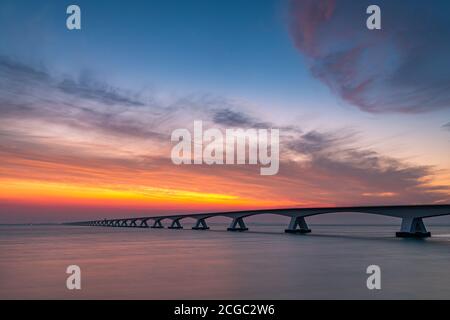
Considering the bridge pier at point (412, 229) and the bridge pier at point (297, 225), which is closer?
the bridge pier at point (412, 229)

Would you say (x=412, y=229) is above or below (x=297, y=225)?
above

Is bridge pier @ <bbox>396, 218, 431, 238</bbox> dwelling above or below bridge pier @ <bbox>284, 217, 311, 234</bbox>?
above

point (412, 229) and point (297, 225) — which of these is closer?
point (412, 229)

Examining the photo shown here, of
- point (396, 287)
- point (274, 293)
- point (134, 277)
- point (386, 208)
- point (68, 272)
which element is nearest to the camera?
point (274, 293)

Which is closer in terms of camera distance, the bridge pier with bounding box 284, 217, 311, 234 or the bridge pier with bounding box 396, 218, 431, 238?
the bridge pier with bounding box 396, 218, 431, 238

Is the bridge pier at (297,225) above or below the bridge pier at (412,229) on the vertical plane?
below
